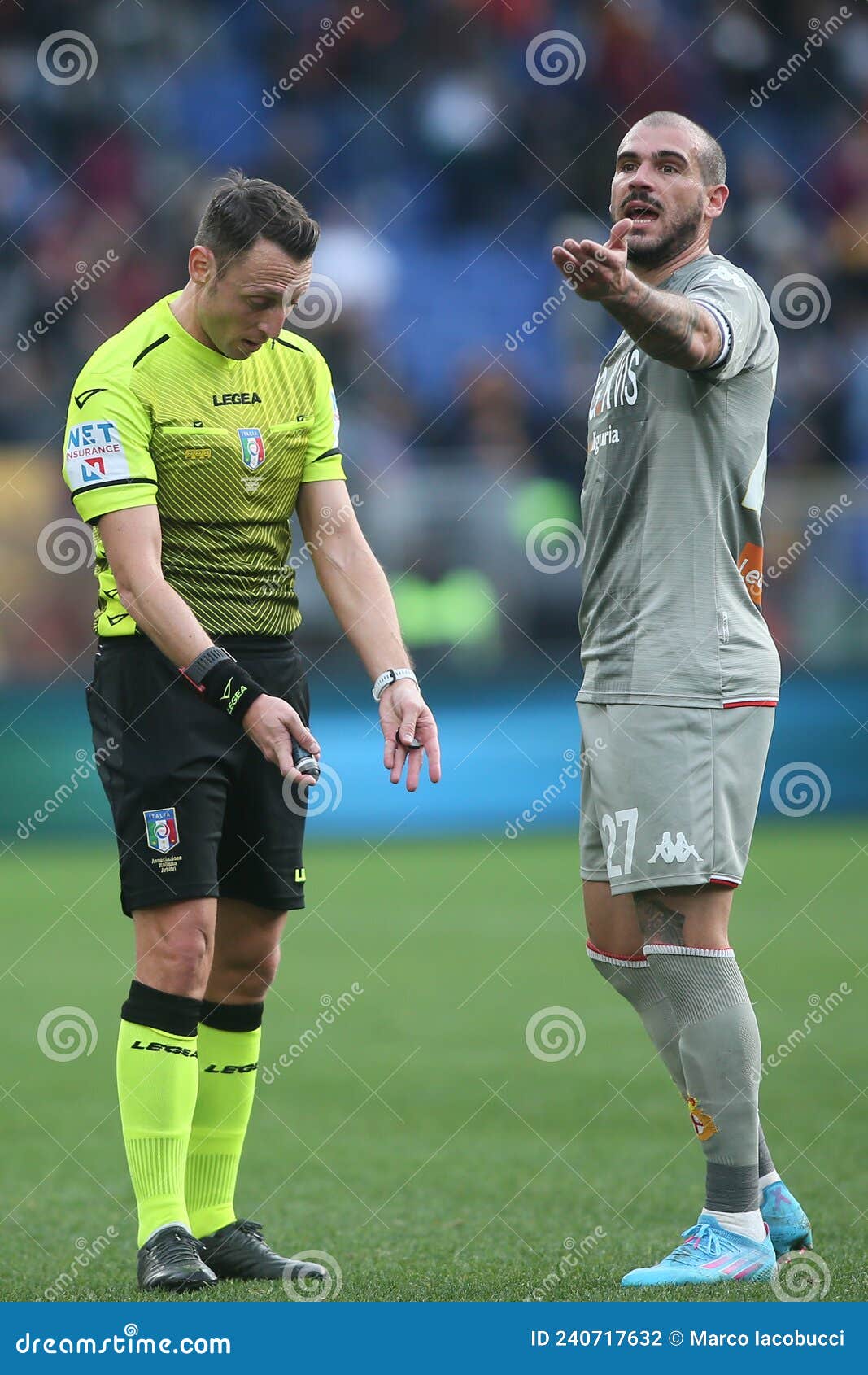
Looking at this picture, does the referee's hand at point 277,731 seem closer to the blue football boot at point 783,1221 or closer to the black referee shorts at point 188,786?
the black referee shorts at point 188,786

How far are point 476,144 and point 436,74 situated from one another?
0.76 metres

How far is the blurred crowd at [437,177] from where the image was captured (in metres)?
13.0

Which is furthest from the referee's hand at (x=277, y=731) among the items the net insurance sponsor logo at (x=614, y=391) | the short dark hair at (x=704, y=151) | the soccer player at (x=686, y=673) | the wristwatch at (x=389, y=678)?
the short dark hair at (x=704, y=151)

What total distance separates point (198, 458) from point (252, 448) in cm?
13

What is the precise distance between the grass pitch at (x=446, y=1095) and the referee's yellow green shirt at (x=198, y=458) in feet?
5.03

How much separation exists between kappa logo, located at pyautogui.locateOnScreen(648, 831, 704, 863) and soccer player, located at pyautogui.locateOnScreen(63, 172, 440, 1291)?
516 mm

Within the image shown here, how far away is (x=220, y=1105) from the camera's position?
4.09 metres

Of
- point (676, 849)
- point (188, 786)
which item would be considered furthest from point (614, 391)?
point (188, 786)

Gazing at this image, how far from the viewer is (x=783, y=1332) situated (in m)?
3.16

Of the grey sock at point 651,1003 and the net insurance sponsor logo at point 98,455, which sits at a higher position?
the net insurance sponsor logo at point 98,455

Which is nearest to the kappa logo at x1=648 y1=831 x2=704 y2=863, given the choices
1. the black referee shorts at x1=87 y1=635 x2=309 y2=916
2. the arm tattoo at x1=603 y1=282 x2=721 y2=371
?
the black referee shorts at x1=87 y1=635 x2=309 y2=916

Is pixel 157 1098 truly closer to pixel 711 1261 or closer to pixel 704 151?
pixel 711 1261

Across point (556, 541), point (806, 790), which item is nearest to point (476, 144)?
point (556, 541)

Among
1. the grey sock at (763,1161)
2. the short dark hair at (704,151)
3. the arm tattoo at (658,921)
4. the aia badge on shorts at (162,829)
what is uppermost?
the short dark hair at (704,151)
